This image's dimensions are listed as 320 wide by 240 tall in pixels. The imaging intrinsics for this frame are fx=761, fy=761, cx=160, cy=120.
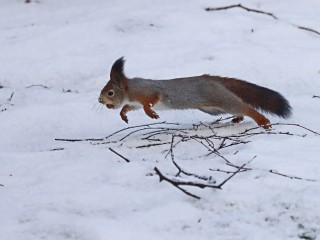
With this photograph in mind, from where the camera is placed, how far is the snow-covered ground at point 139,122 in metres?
3.12

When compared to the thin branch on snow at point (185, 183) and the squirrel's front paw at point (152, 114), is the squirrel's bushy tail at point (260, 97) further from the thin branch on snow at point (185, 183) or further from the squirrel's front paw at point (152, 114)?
the thin branch on snow at point (185, 183)

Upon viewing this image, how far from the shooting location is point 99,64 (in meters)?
5.75

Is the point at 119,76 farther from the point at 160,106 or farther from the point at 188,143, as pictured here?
the point at 188,143

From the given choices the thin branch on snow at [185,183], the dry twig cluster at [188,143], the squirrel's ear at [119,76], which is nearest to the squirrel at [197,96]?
the squirrel's ear at [119,76]

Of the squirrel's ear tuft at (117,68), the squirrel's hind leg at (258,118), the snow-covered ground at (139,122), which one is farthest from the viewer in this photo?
the squirrel's ear tuft at (117,68)

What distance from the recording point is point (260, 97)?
4457 millimetres

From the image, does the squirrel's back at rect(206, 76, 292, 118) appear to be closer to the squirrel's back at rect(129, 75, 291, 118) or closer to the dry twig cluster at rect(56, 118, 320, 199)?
the squirrel's back at rect(129, 75, 291, 118)

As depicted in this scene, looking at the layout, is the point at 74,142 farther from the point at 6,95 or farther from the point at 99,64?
the point at 99,64

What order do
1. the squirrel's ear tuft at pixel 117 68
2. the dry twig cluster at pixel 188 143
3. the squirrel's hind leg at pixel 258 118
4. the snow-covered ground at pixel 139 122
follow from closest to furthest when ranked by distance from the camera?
the snow-covered ground at pixel 139 122 → the dry twig cluster at pixel 188 143 → the squirrel's hind leg at pixel 258 118 → the squirrel's ear tuft at pixel 117 68

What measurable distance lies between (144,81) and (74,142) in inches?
24.8

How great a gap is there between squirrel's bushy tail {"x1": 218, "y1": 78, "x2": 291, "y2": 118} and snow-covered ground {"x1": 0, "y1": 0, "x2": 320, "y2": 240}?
115mm

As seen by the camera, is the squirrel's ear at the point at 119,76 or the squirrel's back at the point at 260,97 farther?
the squirrel's ear at the point at 119,76

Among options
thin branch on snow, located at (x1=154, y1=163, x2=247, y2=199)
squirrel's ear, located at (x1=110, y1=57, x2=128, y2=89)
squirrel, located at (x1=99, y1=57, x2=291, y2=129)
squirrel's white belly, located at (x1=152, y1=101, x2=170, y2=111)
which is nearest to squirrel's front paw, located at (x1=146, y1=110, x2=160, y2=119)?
squirrel, located at (x1=99, y1=57, x2=291, y2=129)

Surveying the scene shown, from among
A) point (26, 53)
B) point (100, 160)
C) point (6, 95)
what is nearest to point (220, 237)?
point (100, 160)
